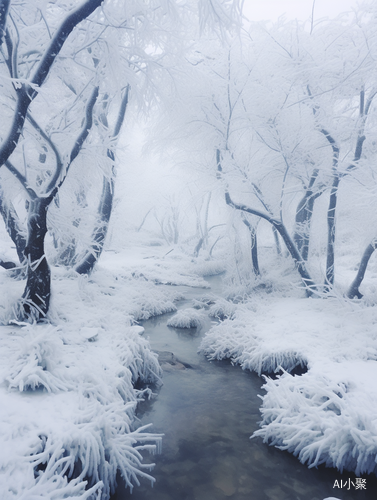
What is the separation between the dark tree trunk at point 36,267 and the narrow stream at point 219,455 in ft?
8.69

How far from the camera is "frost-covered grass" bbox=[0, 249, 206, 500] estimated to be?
2.54 meters

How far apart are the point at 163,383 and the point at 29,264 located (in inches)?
127

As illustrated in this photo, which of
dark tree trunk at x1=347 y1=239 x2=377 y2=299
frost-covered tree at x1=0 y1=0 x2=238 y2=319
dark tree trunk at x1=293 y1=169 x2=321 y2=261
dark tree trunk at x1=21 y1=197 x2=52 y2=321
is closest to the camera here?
frost-covered tree at x1=0 y1=0 x2=238 y2=319

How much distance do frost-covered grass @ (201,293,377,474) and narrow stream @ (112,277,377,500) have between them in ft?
0.69

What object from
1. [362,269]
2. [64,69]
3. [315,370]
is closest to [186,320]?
[315,370]

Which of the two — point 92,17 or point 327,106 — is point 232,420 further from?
point 327,106

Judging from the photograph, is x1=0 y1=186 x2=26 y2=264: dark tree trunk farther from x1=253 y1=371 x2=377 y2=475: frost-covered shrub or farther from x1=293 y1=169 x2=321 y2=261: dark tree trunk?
x1=293 y1=169 x2=321 y2=261: dark tree trunk

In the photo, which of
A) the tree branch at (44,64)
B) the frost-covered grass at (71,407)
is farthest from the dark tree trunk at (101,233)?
the tree branch at (44,64)

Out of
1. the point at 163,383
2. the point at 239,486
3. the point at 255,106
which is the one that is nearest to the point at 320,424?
the point at 239,486

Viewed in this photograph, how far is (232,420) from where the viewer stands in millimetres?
4570

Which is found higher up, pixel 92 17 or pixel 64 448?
pixel 92 17

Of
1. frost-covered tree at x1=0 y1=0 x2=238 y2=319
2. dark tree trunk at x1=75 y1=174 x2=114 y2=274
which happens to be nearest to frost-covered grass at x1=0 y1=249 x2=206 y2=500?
frost-covered tree at x1=0 y1=0 x2=238 y2=319

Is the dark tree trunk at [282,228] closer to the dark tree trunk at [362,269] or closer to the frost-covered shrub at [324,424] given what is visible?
the dark tree trunk at [362,269]

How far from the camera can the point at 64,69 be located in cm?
545
